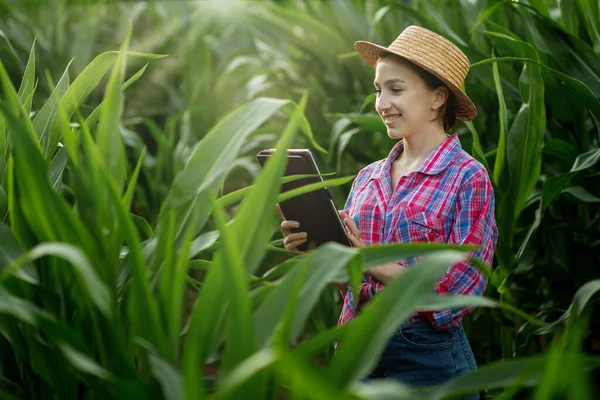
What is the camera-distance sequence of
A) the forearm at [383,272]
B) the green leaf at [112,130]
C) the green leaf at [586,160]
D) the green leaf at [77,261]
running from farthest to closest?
the green leaf at [586,160], the forearm at [383,272], the green leaf at [112,130], the green leaf at [77,261]

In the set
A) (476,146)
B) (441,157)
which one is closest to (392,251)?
(441,157)

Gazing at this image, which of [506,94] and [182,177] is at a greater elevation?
[182,177]

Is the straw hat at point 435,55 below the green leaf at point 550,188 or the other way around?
the other way around

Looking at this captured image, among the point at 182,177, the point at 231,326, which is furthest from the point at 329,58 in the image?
the point at 231,326

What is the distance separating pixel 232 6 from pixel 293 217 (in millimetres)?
1622

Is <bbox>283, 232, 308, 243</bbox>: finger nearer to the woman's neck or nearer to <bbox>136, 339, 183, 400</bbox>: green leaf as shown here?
the woman's neck

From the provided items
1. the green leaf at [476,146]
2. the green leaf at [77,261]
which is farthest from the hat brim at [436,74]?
the green leaf at [77,261]

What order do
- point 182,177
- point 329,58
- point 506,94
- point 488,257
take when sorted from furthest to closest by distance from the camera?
point 329,58, point 506,94, point 488,257, point 182,177

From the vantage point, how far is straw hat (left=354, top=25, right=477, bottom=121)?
1272 millimetres

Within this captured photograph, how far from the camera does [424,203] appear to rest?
1249 mm

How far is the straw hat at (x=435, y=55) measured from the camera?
1.27 m

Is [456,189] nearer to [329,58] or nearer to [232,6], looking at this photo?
[329,58]

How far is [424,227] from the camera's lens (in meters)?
1.24

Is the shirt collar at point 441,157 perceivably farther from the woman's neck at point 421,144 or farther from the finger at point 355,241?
the finger at point 355,241
